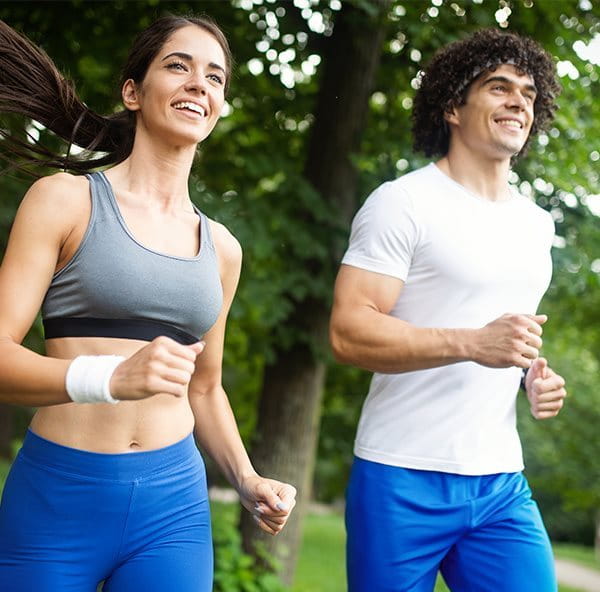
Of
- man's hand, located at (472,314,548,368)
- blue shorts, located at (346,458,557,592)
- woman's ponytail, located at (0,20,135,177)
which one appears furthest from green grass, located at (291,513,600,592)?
woman's ponytail, located at (0,20,135,177)

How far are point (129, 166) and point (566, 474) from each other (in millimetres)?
14213

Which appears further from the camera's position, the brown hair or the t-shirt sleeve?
the t-shirt sleeve

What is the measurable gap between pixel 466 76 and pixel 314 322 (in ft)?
10.7

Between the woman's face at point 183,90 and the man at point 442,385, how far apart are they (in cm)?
68

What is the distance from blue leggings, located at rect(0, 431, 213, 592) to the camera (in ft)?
7.01

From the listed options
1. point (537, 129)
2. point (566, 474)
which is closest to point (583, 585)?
point (566, 474)

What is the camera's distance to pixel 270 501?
7.59 feet

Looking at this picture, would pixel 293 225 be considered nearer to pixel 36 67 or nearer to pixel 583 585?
pixel 36 67

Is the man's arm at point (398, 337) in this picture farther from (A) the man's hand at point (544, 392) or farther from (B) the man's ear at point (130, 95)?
(B) the man's ear at point (130, 95)

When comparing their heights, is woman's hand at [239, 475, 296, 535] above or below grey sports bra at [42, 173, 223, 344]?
below

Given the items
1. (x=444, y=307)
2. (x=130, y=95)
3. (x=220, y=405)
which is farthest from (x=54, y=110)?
(x=444, y=307)

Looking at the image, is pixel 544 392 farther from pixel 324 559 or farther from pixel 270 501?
pixel 324 559

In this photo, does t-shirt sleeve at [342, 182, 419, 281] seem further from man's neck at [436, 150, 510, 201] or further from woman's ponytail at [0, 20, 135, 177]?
woman's ponytail at [0, 20, 135, 177]

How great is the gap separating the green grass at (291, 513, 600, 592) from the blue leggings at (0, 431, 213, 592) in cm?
463
